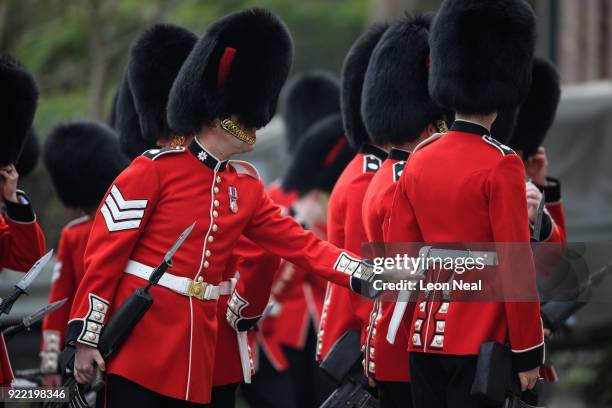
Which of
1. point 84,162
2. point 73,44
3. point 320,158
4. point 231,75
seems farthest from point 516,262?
point 73,44

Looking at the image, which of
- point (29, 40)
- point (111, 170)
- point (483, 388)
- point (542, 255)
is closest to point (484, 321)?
point (483, 388)

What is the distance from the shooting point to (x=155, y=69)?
5.42 meters

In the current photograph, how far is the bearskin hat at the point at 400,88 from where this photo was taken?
5094 millimetres

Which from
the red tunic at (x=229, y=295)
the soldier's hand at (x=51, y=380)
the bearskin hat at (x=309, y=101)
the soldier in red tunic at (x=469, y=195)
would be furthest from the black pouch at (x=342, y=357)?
the bearskin hat at (x=309, y=101)

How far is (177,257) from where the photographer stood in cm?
450

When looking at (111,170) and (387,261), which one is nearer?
(387,261)

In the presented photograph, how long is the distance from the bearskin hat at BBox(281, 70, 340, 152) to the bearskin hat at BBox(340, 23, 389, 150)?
7.95ft

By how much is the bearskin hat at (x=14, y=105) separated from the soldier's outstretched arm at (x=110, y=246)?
820 millimetres

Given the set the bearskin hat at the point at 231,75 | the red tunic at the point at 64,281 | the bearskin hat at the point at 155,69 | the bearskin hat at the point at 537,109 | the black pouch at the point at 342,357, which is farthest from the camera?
the red tunic at the point at 64,281

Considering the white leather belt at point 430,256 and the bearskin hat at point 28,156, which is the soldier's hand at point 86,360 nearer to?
the white leather belt at point 430,256

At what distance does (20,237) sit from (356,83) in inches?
65.6

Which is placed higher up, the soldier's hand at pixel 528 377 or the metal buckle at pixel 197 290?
the metal buckle at pixel 197 290

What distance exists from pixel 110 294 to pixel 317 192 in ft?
11.1

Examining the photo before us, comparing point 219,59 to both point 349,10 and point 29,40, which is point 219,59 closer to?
point 29,40
